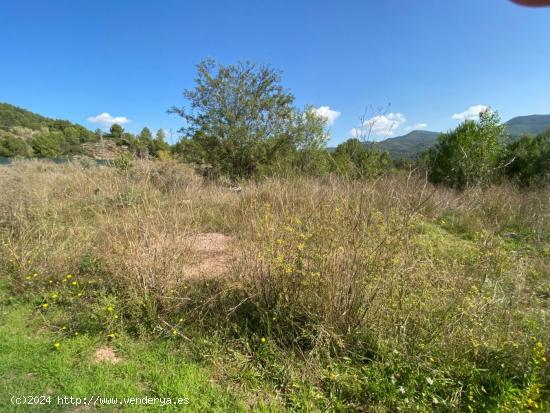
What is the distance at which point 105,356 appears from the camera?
7.40ft

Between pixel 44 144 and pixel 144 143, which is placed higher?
pixel 44 144

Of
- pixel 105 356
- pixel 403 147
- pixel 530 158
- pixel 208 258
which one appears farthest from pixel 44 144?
pixel 530 158

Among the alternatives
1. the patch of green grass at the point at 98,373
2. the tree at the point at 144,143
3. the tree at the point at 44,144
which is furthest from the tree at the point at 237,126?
the tree at the point at 44,144

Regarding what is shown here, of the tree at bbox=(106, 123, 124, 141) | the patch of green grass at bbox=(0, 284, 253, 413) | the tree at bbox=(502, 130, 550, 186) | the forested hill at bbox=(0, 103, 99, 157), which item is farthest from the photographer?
the forested hill at bbox=(0, 103, 99, 157)

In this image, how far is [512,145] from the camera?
19578 millimetres

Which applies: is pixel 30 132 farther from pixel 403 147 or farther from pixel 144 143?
pixel 403 147

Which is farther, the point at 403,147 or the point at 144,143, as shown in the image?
the point at 144,143

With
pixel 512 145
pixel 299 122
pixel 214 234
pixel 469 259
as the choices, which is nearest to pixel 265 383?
pixel 469 259

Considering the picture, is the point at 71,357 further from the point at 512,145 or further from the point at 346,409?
the point at 512,145

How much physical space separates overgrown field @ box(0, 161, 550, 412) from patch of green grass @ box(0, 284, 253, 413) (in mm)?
11

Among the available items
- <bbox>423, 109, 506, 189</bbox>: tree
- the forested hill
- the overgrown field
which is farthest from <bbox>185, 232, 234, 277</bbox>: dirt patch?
the forested hill

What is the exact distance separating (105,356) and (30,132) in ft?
162

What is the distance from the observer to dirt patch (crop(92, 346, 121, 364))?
2.20m

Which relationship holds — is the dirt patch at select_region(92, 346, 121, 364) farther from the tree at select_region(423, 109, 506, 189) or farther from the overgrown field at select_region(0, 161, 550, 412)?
the tree at select_region(423, 109, 506, 189)
